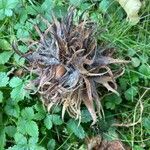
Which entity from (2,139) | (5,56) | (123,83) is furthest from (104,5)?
(2,139)

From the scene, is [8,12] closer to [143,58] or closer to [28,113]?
[28,113]

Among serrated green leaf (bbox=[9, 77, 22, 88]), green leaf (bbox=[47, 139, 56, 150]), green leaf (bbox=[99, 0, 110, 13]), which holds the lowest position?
green leaf (bbox=[47, 139, 56, 150])

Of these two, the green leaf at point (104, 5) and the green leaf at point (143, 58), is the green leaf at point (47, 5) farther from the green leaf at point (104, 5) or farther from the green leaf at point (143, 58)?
the green leaf at point (143, 58)

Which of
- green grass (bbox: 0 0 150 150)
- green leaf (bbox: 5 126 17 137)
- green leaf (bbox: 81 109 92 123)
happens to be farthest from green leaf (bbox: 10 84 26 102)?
green leaf (bbox: 81 109 92 123)

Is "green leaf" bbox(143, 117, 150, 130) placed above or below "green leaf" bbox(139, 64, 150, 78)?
below

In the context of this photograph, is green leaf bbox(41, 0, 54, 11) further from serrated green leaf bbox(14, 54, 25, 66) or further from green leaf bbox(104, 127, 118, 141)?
green leaf bbox(104, 127, 118, 141)

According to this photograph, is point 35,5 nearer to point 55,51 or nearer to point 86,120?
point 55,51

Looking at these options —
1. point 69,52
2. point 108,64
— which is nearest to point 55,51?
point 69,52
